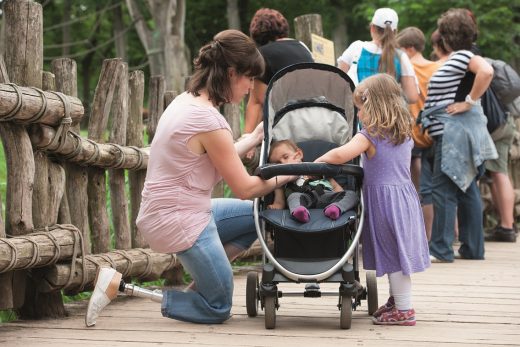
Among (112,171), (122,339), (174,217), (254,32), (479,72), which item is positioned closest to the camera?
(122,339)

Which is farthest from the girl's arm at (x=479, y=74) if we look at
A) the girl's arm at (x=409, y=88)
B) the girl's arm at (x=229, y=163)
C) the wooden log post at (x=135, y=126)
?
the girl's arm at (x=229, y=163)

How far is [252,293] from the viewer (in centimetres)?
561

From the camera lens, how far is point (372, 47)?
843 centimetres

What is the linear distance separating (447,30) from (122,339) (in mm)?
4554

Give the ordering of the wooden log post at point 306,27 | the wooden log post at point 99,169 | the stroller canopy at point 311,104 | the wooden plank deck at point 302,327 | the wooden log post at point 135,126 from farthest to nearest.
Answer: the wooden log post at point 306,27 < the wooden log post at point 135,126 < the wooden log post at point 99,169 < the stroller canopy at point 311,104 < the wooden plank deck at point 302,327

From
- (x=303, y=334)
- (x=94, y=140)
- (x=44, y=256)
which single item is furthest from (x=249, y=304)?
(x=94, y=140)

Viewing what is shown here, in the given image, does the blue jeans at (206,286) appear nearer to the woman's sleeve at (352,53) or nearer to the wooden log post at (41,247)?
the wooden log post at (41,247)

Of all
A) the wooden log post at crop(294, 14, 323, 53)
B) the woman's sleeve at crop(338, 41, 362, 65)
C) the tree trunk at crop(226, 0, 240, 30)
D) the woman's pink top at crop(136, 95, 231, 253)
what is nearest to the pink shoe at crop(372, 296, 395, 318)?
the woman's pink top at crop(136, 95, 231, 253)

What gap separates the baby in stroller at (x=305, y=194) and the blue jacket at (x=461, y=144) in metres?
2.95

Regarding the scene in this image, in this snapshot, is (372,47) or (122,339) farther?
(372,47)

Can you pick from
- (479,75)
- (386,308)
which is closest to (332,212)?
(386,308)

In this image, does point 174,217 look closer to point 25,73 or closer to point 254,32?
point 25,73

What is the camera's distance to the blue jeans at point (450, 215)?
875 cm

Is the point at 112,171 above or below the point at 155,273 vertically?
above
